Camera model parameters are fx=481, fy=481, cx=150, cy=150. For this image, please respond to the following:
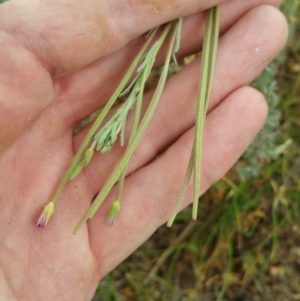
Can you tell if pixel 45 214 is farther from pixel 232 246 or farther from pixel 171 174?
pixel 232 246

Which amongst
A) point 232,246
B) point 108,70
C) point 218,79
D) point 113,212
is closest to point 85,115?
point 108,70

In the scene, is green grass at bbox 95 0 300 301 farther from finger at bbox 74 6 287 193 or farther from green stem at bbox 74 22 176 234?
green stem at bbox 74 22 176 234

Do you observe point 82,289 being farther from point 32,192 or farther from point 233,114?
point 233,114

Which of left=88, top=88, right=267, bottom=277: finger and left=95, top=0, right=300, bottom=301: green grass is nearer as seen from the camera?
left=88, top=88, right=267, bottom=277: finger

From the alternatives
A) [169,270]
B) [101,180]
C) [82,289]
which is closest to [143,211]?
[101,180]

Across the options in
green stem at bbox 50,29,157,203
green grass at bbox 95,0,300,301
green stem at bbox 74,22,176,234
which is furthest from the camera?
green grass at bbox 95,0,300,301

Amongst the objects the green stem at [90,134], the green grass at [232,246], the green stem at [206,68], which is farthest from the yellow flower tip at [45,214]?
the green grass at [232,246]

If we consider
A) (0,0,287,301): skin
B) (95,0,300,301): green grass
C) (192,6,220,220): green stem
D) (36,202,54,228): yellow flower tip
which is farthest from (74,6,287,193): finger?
(95,0,300,301): green grass
